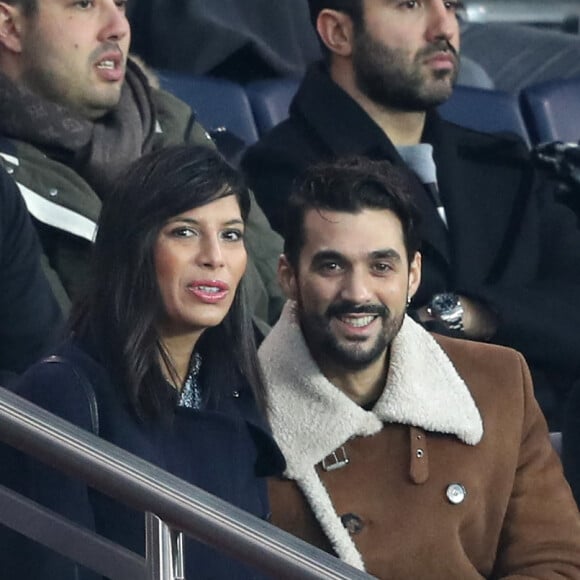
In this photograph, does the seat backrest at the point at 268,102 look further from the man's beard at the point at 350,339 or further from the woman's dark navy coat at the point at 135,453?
the woman's dark navy coat at the point at 135,453

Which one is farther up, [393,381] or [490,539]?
[393,381]

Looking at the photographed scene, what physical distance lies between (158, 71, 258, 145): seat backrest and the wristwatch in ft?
3.06

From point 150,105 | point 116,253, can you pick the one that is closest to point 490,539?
point 116,253

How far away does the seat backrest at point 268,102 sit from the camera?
4.88 meters

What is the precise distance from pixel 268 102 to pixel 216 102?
0.15 meters

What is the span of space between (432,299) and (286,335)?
898 mm

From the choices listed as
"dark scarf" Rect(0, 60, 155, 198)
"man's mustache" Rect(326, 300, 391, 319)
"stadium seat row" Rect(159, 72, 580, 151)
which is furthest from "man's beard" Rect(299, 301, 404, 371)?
"stadium seat row" Rect(159, 72, 580, 151)

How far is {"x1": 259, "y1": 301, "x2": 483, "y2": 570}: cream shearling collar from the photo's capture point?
311 cm

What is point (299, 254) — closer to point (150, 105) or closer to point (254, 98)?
point (150, 105)

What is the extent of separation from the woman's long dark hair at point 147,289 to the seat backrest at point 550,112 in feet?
7.53

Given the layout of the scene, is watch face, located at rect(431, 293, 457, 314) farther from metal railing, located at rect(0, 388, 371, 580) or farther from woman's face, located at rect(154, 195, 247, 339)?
metal railing, located at rect(0, 388, 371, 580)

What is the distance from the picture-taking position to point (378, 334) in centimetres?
314

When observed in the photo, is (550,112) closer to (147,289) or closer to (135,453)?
(147,289)

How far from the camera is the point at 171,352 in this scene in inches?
118
